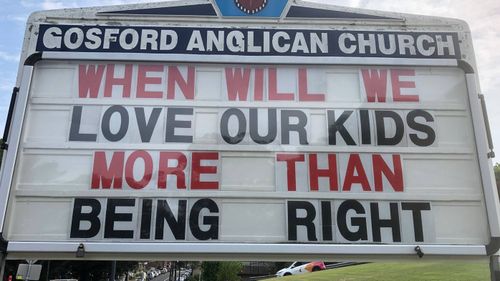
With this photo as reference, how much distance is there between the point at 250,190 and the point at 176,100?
103 cm

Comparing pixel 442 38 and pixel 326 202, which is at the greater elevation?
pixel 442 38

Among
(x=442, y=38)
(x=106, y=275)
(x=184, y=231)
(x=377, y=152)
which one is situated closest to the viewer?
(x=184, y=231)

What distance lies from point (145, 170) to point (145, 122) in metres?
0.43

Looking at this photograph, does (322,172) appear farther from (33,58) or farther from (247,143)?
(33,58)

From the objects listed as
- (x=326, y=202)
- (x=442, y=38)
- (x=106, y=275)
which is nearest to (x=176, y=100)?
(x=326, y=202)

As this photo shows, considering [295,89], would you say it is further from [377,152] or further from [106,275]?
[106,275]

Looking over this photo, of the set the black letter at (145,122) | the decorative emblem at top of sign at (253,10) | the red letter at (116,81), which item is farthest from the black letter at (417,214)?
the red letter at (116,81)

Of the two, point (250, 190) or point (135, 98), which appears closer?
point (250, 190)

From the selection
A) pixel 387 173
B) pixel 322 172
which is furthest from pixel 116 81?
pixel 387 173

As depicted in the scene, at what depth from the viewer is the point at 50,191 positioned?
3.58 meters

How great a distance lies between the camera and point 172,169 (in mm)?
3643

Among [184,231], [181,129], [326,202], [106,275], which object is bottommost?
[106,275]

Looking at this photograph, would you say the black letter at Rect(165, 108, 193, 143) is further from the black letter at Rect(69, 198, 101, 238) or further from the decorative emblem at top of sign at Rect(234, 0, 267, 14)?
the decorative emblem at top of sign at Rect(234, 0, 267, 14)

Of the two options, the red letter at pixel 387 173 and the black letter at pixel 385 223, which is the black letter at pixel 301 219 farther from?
the red letter at pixel 387 173
